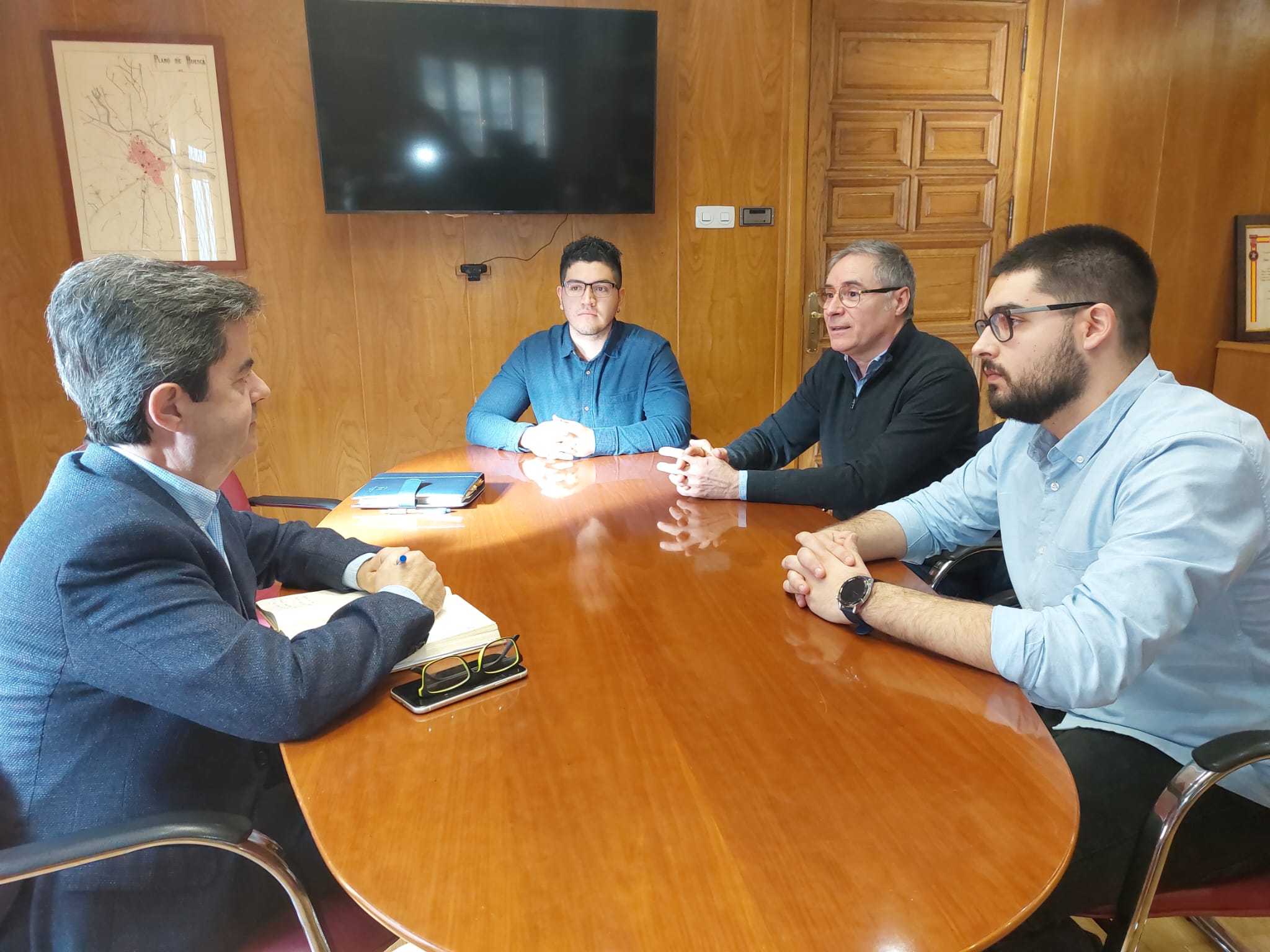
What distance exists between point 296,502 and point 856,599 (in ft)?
5.20

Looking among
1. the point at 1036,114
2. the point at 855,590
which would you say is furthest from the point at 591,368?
the point at 1036,114

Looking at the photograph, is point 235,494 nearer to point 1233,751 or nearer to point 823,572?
point 823,572

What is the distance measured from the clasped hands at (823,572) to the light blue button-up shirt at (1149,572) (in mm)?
239

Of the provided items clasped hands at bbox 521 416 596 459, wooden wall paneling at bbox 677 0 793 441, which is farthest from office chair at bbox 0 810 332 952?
wooden wall paneling at bbox 677 0 793 441

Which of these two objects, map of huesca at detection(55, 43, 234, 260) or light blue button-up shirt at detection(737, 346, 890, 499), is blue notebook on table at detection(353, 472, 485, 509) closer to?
light blue button-up shirt at detection(737, 346, 890, 499)

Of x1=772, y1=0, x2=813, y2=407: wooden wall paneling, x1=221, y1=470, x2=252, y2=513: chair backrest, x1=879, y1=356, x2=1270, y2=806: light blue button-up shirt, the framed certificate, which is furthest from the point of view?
the framed certificate

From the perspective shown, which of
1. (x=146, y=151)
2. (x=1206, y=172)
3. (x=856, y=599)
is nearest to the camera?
(x=856, y=599)

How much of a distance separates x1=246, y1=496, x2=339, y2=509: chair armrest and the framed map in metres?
1.47

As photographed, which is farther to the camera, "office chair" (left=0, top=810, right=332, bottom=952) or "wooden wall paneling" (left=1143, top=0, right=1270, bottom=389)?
"wooden wall paneling" (left=1143, top=0, right=1270, bottom=389)

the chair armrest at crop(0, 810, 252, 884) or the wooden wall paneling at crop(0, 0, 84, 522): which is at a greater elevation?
the wooden wall paneling at crop(0, 0, 84, 522)

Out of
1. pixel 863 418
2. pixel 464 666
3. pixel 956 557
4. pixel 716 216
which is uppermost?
pixel 716 216

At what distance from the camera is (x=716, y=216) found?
364 cm

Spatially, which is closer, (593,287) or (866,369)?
(866,369)

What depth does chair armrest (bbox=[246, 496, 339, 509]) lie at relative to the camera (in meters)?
2.18
